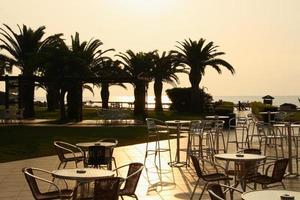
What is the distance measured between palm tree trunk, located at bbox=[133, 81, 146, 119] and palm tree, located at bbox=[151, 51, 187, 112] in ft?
28.1

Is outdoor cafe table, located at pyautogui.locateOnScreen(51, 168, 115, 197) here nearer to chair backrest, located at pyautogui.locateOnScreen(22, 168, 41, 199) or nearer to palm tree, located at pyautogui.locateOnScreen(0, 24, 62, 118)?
chair backrest, located at pyautogui.locateOnScreen(22, 168, 41, 199)

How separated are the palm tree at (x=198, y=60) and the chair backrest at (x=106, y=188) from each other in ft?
118

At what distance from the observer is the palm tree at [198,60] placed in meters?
41.3

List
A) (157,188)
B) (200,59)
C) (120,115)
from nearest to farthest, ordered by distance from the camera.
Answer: (157,188)
(120,115)
(200,59)

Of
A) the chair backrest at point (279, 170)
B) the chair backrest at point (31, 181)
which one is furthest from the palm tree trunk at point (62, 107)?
the chair backrest at point (31, 181)

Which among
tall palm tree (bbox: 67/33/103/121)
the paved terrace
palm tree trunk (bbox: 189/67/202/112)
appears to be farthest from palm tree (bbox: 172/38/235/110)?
the paved terrace

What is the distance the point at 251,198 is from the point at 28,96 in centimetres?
3075

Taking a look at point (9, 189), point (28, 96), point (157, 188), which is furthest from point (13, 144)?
point (28, 96)

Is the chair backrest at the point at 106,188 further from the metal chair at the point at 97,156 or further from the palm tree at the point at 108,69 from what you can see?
the palm tree at the point at 108,69

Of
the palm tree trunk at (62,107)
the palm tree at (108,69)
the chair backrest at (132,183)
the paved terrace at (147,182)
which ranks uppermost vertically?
the palm tree at (108,69)

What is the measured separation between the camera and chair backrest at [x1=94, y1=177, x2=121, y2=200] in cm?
522

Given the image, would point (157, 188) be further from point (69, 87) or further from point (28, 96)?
point (28, 96)

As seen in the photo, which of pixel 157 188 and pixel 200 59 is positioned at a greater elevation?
pixel 200 59

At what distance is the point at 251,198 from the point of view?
14.9ft
